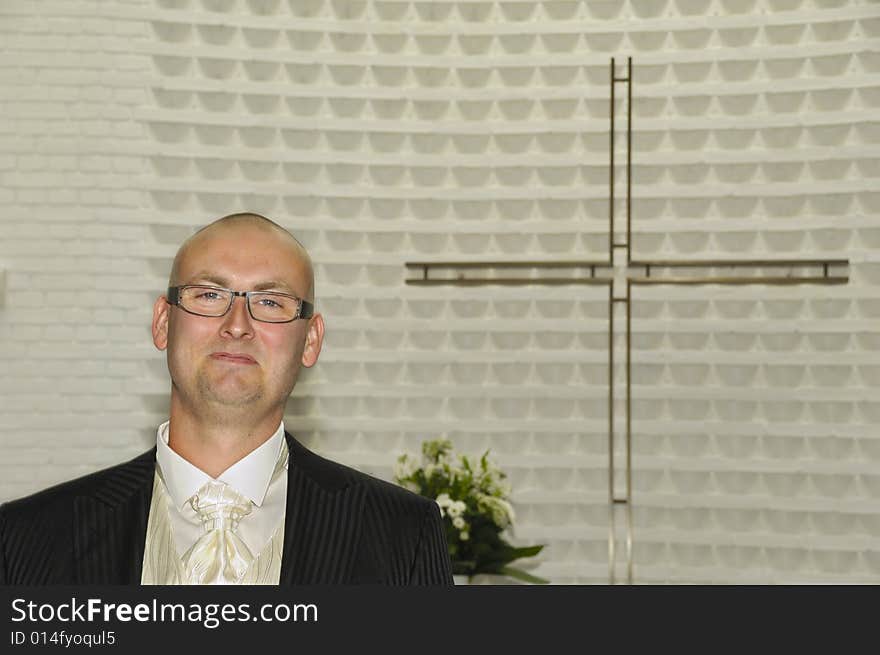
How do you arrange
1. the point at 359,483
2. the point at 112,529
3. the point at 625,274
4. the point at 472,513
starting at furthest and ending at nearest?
the point at 625,274, the point at 472,513, the point at 359,483, the point at 112,529

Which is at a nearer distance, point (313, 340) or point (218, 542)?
point (218, 542)

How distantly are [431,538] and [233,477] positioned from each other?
0.30 meters

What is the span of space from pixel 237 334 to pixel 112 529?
0.31 m

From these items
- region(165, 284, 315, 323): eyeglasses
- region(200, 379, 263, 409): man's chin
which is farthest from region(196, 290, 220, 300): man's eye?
region(200, 379, 263, 409): man's chin

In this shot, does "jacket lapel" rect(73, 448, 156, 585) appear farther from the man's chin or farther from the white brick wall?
the white brick wall

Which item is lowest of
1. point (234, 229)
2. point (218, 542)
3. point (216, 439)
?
point (218, 542)

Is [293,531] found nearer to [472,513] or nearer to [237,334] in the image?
[237,334]

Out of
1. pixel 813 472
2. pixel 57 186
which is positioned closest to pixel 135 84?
pixel 57 186

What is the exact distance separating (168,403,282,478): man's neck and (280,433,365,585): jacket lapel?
0.10 metres

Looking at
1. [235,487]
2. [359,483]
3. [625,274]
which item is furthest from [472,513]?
[235,487]

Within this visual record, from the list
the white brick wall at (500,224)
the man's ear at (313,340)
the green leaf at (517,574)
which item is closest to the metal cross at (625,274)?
the white brick wall at (500,224)

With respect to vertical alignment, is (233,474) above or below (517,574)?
above

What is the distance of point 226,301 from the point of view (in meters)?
1.55

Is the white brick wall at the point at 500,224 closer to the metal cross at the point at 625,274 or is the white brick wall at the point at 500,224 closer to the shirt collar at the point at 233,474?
the metal cross at the point at 625,274
